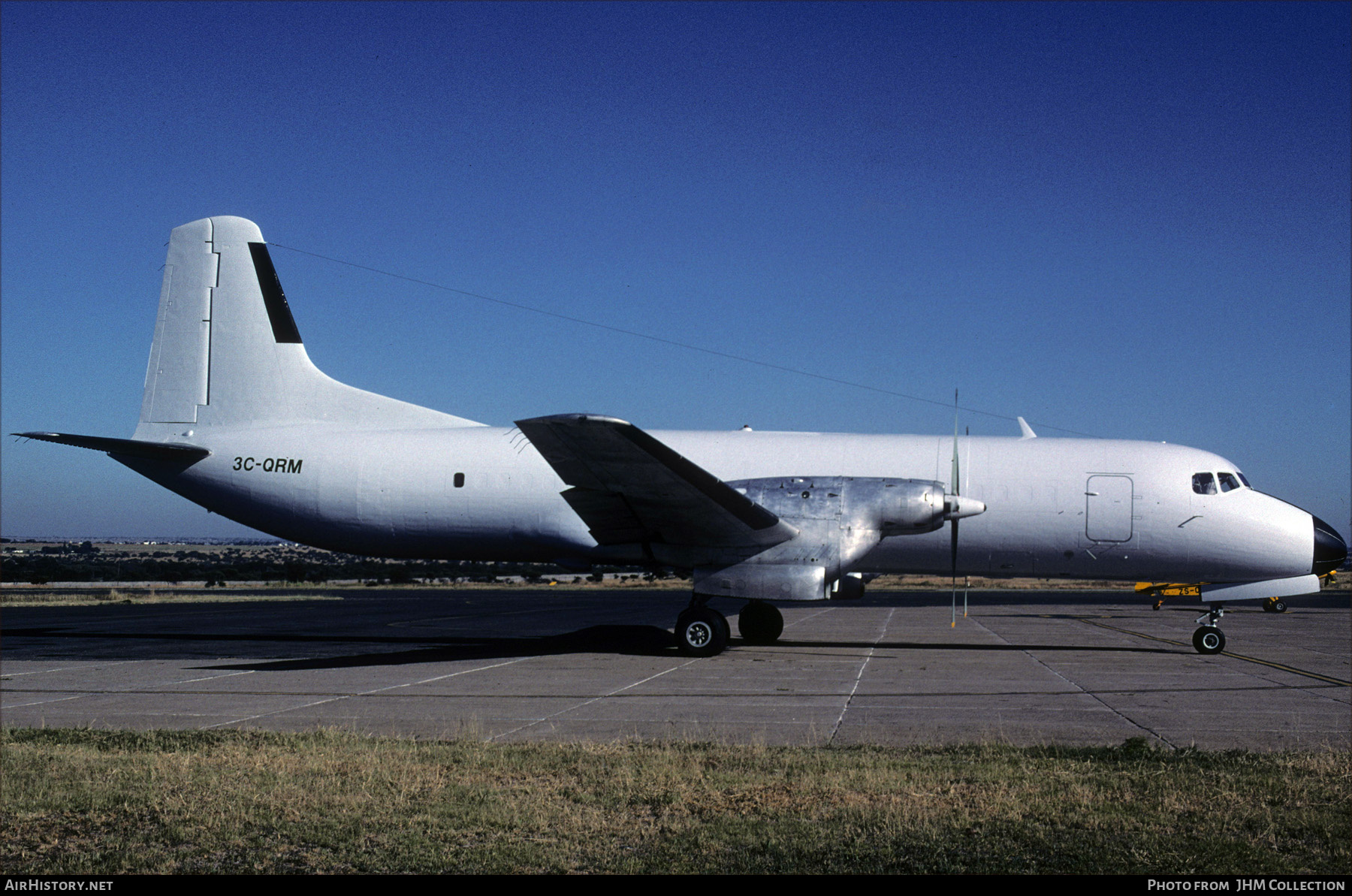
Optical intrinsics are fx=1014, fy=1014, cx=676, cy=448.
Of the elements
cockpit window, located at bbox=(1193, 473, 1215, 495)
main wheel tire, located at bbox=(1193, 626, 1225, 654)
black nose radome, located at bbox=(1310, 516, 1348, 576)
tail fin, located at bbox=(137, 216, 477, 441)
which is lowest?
main wheel tire, located at bbox=(1193, 626, 1225, 654)

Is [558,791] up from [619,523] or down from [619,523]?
down

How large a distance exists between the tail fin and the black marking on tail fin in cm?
2

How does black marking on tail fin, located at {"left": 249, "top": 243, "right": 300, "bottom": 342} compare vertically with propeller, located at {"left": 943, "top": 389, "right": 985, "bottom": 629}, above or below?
above

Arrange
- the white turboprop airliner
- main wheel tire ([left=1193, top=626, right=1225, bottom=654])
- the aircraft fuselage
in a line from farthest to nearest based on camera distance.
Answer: the aircraft fuselage, main wheel tire ([left=1193, top=626, right=1225, bottom=654]), the white turboprop airliner

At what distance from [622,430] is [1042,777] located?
25.2ft

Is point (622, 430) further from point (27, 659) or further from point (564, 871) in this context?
point (27, 659)

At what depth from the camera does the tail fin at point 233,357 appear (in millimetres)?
20062

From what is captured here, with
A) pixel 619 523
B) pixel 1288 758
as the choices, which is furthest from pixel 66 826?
pixel 619 523

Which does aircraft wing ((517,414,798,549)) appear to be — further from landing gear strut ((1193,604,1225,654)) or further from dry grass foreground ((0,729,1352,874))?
landing gear strut ((1193,604,1225,654))

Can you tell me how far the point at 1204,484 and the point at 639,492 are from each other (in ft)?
34.5

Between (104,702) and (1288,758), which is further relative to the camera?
(104,702)

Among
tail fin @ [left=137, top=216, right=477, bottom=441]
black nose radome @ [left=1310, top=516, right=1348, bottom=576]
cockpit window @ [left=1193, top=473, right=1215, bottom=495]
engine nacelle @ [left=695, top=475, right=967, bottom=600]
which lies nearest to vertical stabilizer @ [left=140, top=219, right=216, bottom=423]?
tail fin @ [left=137, top=216, right=477, bottom=441]

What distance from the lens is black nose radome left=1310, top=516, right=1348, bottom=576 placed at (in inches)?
708

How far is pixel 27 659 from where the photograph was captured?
16.7 m
